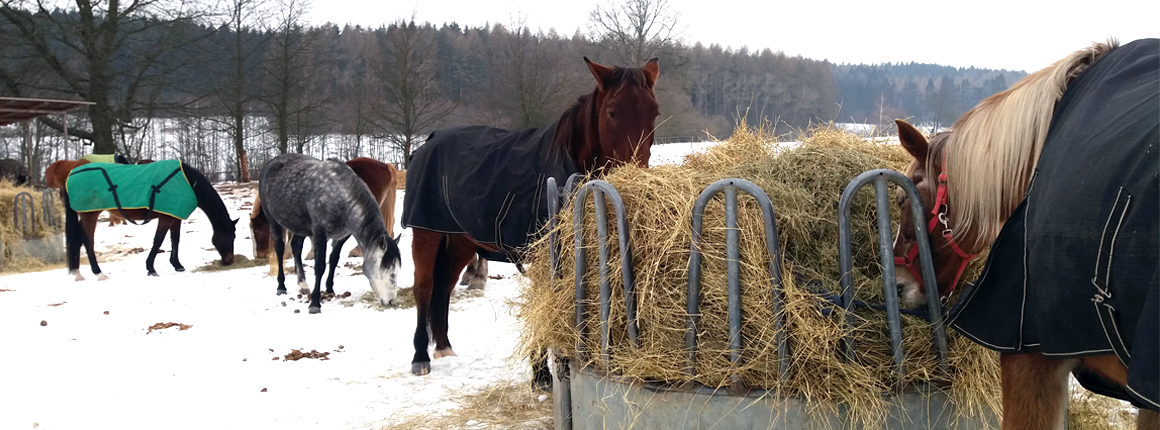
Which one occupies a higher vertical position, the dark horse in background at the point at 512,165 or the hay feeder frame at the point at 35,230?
the dark horse in background at the point at 512,165

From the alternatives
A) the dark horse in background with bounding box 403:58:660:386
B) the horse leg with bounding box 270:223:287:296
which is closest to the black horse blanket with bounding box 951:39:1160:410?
the dark horse in background with bounding box 403:58:660:386

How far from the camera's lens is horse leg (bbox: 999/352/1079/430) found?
1.67 metres

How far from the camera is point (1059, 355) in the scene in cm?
154

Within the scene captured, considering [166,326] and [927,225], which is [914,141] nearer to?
[927,225]

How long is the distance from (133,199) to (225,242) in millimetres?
1280

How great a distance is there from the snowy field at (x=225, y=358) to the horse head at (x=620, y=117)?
939mm

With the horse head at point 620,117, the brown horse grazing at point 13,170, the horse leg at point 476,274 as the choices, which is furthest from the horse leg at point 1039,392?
the brown horse grazing at point 13,170

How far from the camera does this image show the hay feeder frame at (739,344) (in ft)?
7.01

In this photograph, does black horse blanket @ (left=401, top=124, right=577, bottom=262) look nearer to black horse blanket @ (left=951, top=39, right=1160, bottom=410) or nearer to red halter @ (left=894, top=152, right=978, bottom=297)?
red halter @ (left=894, top=152, right=978, bottom=297)

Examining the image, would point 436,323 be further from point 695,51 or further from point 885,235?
point 695,51

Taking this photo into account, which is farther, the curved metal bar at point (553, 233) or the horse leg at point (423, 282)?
the horse leg at point (423, 282)

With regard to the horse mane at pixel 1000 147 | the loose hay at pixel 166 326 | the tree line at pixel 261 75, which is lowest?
the loose hay at pixel 166 326

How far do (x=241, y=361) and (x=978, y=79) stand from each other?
75.7 meters

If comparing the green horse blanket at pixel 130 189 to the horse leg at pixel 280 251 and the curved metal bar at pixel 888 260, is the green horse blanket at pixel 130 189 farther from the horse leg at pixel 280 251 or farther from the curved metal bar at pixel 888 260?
the curved metal bar at pixel 888 260
